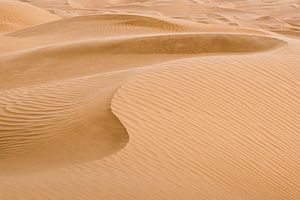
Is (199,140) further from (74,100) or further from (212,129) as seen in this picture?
(74,100)

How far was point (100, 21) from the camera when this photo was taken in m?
12.6

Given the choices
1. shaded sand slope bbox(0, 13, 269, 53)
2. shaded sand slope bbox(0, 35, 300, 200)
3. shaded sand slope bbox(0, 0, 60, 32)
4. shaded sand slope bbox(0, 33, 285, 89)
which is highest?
shaded sand slope bbox(0, 35, 300, 200)

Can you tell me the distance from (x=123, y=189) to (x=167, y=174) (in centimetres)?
36

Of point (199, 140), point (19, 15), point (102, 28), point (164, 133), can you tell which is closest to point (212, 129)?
point (199, 140)

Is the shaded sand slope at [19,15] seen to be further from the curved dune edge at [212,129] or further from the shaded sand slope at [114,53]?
the curved dune edge at [212,129]

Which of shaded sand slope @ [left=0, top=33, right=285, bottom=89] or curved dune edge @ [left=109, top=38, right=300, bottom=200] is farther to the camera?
shaded sand slope @ [left=0, top=33, right=285, bottom=89]

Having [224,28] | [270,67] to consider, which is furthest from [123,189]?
[224,28]

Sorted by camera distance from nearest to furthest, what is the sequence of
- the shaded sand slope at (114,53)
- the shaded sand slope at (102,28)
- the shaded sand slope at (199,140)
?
the shaded sand slope at (199,140) < the shaded sand slope at (114,53) < the shaded sand slope at (102,28)

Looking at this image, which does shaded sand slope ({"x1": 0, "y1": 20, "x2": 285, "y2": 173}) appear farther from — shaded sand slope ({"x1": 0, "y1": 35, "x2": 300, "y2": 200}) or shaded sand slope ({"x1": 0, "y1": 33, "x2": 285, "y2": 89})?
shaded sand slope ({"x1": 0, "y1": 35, "x2": 300, "y2": 200})

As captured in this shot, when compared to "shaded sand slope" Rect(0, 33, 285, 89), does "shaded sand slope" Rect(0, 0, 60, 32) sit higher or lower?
lower

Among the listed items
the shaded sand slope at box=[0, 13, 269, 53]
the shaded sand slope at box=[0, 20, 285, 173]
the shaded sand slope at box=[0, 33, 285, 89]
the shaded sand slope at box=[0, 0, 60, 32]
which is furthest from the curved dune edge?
the shaded sand slope at box=[0, 0, 60, 32]

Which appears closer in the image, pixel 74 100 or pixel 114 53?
pixel 74 100

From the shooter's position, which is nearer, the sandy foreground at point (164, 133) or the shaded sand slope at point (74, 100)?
the sandy foreground at point (164, 133)

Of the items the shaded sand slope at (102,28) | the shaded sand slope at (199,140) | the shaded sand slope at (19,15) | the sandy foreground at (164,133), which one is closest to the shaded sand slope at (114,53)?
the sandy foreground at (164,133)
